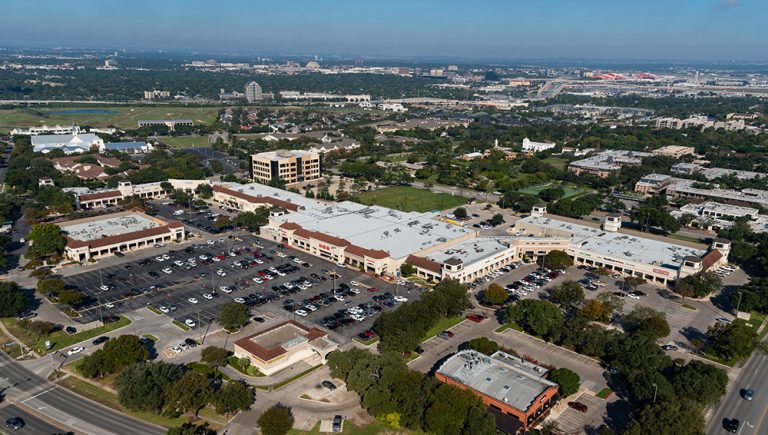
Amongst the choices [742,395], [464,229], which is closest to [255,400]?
[742,395]

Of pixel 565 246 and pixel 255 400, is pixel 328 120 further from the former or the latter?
pixel 255 400

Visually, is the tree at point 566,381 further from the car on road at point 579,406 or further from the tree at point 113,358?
the tree at point 113,358

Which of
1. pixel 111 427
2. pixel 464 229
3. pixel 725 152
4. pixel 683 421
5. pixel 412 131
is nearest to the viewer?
pixel 683 421

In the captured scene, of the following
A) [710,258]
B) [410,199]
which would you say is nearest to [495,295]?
[710,258]

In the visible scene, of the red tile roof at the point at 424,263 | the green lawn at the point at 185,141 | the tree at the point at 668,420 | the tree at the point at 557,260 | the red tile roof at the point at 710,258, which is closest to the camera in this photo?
the tree at the point at 668,420

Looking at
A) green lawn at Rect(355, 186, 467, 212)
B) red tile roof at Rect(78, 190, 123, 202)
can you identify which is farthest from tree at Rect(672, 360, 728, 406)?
red tile roof at Rect(78, 190, 123, 202)

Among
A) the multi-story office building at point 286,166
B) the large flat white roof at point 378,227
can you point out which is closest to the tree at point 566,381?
the large flat white roof at point 378,227
